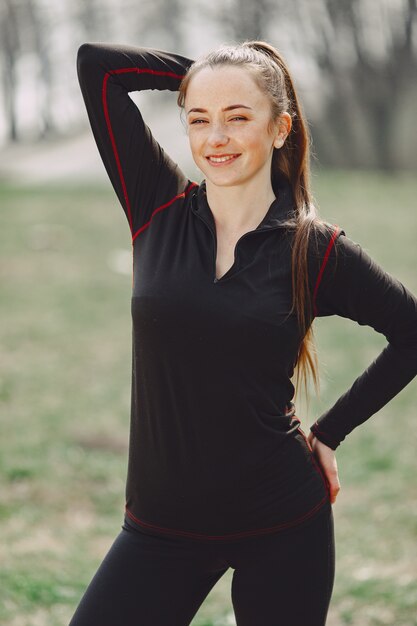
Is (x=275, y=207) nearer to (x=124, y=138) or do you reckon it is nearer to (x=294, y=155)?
(x=294, y=155)

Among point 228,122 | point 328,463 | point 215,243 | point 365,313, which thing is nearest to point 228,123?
point 228,122

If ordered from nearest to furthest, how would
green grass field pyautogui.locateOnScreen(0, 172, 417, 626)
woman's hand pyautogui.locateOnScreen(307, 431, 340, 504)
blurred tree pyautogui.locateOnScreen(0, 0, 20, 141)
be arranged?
woman's hand pyautogui.locateOnScreen(307, 431, 340, 504) → green grass field pyautogui.locateOnScreen(0, 172, 417, 626) → blurred tree pyautogui.locateOnScreen(0, 0, 20, 141)

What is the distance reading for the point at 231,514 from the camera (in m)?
2.17

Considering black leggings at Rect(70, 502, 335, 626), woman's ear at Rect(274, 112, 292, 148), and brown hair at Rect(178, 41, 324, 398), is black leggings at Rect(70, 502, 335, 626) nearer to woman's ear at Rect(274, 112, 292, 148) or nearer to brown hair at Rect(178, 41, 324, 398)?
brown hair at Rect(178, 41, 324, 398)

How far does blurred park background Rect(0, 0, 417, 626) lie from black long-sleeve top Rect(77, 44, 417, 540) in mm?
437

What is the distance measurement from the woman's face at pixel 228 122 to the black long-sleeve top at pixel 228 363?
5.3 inches

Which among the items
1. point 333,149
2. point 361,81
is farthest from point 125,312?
point 361,81

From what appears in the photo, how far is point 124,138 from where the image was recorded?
2.40 m

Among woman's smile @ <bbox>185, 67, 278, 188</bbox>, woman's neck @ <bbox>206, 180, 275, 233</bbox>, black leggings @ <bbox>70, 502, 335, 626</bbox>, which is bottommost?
black leggings @ <bbox>70, 502, 335, 626</bbox>

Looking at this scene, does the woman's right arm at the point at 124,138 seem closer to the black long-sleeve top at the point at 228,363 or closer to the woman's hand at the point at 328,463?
the black long-sleeve top at the point at 228,363

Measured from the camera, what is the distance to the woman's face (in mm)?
2217

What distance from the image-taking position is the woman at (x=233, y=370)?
6.98 ft

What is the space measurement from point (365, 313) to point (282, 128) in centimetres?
57

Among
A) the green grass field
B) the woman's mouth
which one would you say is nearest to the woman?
the woman's mouth
